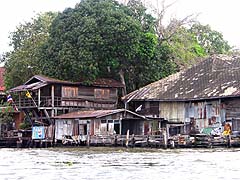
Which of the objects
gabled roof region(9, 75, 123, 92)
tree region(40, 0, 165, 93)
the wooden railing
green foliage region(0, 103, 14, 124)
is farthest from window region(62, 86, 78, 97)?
green foliage region(0, 103, 14, 124)

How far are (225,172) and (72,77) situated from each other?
1231 inches

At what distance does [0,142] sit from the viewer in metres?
48.8

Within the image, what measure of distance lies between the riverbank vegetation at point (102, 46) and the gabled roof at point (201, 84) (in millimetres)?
3618

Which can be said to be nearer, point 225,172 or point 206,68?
point 225,172

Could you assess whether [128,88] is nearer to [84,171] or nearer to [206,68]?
[206,68]

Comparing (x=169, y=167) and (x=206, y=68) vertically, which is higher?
(x=206, y=68)

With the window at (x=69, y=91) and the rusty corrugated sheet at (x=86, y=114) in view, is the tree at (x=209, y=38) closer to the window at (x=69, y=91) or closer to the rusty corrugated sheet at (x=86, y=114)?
the window at (x=69, y=91)

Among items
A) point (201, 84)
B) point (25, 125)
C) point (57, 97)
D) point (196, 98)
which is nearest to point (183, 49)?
point (201, 84)

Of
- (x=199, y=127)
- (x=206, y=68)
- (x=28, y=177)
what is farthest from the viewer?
(x=206, y=68)

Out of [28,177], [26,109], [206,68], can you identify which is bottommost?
[28,177]

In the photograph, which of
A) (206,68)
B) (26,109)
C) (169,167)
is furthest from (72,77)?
(169,167)

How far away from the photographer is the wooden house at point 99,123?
44469 millimetres

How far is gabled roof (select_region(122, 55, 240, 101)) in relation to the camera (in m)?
43.3

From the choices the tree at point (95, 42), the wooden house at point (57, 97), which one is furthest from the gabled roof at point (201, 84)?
the tree at point (95, 42)
